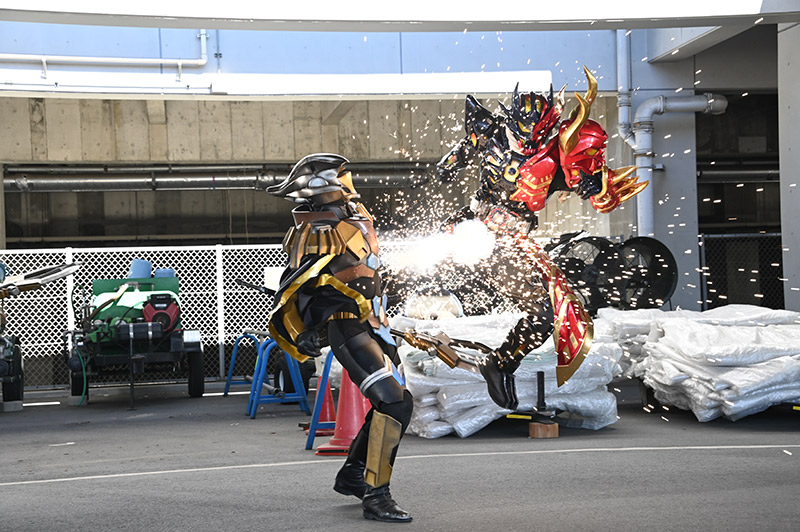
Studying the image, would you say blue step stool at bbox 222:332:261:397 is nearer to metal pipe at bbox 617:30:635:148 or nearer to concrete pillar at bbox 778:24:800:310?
metal pipe at bbox 617:30:635:148

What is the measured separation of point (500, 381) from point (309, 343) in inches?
100

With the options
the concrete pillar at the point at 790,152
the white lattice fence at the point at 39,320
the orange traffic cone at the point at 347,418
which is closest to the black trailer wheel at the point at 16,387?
the white lattice fence at the point at 39,320

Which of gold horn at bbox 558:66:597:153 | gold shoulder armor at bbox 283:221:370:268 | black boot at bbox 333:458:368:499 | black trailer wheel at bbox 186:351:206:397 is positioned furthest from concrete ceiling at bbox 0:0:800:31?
black boot at bbox 333:458:368:499

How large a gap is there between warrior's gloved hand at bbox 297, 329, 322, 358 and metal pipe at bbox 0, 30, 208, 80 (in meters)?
7.30

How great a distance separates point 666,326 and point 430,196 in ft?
33.5

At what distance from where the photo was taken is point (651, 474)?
16.7 feet

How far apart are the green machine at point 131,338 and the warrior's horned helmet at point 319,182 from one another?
531cm

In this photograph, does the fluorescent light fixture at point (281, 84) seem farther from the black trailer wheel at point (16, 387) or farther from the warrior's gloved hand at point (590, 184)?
the warrior's gloved hand at point (590, 184)

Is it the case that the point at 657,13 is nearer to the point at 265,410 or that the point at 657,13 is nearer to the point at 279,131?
the point at 265,410

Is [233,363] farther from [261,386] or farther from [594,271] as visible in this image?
[594,271]

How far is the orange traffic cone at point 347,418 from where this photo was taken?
5.93 meters

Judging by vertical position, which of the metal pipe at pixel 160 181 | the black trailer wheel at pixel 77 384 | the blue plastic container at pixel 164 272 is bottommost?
the black trailer wheel at pixel 77 384

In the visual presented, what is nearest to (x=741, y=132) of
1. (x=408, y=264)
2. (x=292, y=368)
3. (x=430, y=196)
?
(x=430, y=196)

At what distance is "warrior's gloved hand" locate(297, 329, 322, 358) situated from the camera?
4.21 meters
